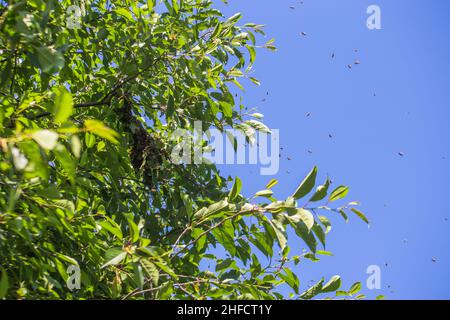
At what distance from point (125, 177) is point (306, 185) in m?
2.09

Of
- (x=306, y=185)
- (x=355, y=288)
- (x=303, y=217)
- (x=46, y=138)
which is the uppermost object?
(x=46, y=138)

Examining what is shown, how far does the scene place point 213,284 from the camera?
2.29m

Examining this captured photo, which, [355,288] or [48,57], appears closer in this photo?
[48,57]

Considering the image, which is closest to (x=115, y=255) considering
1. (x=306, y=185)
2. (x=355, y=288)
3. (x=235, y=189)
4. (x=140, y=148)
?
(x=235, y=189)

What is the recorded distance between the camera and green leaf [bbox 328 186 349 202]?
2.07 m

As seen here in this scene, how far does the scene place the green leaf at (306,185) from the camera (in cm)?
195

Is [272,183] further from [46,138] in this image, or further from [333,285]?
[46,138]

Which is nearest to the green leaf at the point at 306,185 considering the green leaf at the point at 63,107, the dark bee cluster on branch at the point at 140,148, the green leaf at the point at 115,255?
the green leaf at the point at 115,255

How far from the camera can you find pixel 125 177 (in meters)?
3.87

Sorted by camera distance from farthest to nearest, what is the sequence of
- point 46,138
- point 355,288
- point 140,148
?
point 140,148 < point 355,288 < point 46,138

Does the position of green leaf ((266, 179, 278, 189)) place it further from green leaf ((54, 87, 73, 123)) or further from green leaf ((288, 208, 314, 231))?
green leaf ((54, 87, 73, 123))
